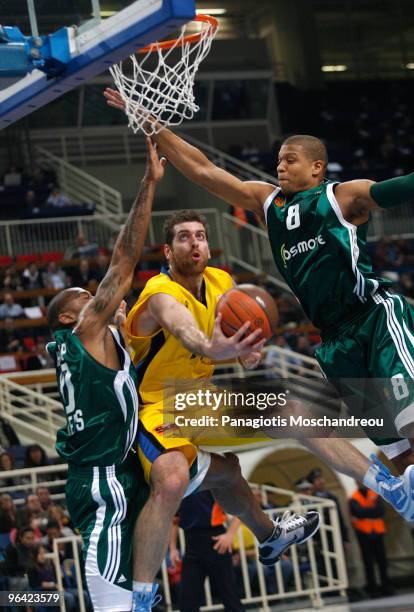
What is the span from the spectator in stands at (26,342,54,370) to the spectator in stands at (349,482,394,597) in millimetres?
4858

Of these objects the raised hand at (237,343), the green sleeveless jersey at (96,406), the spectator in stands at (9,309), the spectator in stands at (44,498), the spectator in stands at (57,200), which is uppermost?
the spectator in stands at (57,200)

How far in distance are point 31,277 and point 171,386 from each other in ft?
37.0

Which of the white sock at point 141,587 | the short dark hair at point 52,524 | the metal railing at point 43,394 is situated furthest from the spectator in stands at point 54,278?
the white sock at point 141,587

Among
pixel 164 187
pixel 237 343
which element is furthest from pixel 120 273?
pixel 164 187

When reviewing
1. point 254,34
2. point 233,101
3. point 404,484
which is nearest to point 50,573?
point 404,484

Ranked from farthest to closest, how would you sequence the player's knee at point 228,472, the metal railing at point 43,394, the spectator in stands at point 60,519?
the metal railing at point 43,394 → the spectator in stands at point 60,519 → the player's knee at point 228,472

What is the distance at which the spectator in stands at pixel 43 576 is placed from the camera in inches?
401

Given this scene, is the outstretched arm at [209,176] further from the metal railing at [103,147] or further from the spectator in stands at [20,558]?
the metal railing at [103,147]

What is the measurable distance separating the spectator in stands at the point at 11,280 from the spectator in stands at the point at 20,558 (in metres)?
7.25

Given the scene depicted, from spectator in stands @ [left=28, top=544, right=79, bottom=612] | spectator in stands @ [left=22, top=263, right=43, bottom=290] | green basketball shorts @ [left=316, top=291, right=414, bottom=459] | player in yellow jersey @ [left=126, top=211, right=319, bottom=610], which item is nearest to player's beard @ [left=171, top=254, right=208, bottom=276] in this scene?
player in yellow jersey @ [left=126, top=211, right=319, bottom=610]

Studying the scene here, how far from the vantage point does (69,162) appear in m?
23.6

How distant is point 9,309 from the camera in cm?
1691

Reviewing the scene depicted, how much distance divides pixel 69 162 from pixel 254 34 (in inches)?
268

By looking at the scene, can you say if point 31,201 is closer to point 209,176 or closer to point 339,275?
point 209,176
